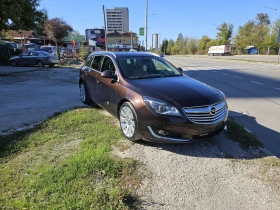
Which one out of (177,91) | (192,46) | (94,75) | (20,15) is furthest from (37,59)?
(192,46)

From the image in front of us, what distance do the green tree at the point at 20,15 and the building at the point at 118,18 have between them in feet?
59.7

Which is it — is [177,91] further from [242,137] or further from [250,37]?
[250,37]

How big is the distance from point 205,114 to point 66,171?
7.39 ft

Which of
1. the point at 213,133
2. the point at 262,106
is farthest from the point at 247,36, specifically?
the point at 213,133

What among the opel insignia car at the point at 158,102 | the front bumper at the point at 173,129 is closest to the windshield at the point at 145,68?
the opel insignia car at the point at 158,102

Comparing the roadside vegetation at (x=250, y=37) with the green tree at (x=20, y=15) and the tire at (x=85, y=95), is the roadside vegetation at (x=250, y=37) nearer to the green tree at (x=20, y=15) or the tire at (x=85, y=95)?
the green tree at (x=20, y=15)

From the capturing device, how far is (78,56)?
2961 centimetres

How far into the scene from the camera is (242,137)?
4676 millimetres

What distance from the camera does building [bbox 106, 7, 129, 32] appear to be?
117ft

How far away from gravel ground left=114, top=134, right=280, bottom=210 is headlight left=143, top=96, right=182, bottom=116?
728 millimetres

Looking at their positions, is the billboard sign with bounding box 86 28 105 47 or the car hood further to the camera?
the billboard sign with bounding box 86 28 105 47

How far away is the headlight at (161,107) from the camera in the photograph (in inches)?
146

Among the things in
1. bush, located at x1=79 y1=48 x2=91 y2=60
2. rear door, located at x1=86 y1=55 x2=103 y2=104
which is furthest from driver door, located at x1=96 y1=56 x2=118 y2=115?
bush, located at x1=79 y1=48 x2=91 y2=60

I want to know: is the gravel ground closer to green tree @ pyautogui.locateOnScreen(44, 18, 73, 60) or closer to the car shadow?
the car shadow
